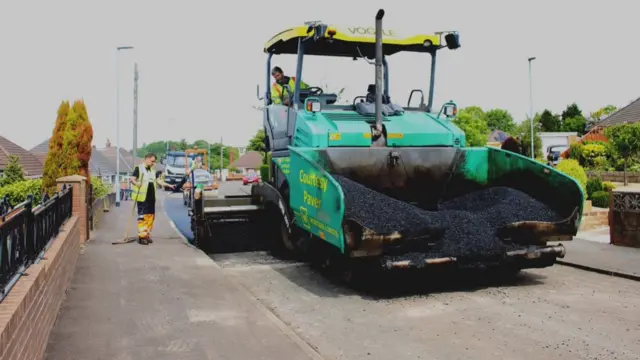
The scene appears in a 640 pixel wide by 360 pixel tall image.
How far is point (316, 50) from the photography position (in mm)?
8969

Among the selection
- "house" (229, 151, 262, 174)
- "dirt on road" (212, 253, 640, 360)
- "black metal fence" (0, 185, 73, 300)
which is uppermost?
"house" (229, 151, 262, 174)

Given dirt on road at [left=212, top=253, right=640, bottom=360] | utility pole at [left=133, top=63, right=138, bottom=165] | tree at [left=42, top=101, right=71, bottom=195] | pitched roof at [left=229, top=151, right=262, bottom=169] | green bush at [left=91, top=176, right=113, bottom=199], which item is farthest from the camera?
pitched roof at [left=229, top=151, right=262, bottom=169]

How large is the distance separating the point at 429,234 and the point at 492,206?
1433 mm

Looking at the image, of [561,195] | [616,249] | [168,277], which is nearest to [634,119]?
[616,249]

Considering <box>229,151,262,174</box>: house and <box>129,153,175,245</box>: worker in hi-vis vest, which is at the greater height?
<box>229,151,262,174</box>: house

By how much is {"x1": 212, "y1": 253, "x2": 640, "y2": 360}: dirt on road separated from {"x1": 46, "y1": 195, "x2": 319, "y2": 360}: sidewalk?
0.47m

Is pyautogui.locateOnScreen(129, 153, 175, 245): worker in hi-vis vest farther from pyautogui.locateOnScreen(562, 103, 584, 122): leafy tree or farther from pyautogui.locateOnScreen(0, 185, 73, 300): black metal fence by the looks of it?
pyautogui.locateOnScreen(562, 103, 584, 122): leafy tree

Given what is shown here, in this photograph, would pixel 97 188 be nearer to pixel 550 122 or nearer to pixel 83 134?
pixel 83 134

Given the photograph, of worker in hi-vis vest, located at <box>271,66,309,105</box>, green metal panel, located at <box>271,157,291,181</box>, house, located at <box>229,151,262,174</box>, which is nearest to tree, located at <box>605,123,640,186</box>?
worker in hi-vis vest, located at <box>271,66,309,105</box>

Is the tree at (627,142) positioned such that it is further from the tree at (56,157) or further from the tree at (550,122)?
the tree at (550,122)

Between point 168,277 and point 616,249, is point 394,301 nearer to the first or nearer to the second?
point 168,277

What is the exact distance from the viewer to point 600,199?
17.5 m

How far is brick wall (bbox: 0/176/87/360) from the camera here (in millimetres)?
3315

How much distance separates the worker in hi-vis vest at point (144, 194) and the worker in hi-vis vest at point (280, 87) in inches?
108
